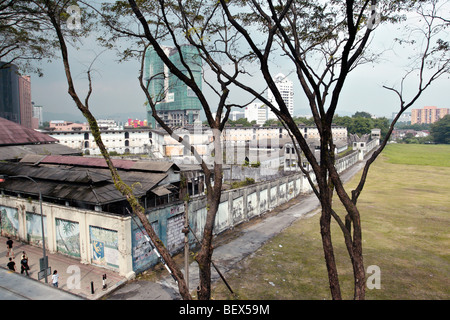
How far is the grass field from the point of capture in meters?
13.4

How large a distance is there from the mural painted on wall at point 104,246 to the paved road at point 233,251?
1.69 meters

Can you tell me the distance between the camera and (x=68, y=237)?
16.2m

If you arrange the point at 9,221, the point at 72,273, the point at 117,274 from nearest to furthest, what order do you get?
1. the point at 117,274
2. the point at 72,273
3. the point at 9,221

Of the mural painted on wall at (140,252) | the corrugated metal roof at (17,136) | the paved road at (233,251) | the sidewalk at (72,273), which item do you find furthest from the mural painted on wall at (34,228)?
the corrugated metal roof at (17,136)

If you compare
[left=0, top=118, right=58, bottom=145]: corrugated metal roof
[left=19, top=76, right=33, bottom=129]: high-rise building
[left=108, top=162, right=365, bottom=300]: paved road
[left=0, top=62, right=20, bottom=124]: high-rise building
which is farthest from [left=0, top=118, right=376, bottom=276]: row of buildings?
[left=19, top=76, right=33, bottom=129]: high-rise building

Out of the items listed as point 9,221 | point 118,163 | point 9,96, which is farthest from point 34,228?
point 9,96

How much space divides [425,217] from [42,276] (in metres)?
28.1

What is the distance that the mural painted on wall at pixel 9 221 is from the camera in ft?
61.9

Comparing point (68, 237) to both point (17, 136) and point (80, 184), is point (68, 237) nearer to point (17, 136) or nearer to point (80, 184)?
point (80, 184)

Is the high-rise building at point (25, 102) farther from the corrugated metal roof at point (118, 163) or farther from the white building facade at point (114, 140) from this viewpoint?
the corrugated metal roof at point (118, 163)

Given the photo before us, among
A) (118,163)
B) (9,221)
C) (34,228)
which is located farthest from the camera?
(118,163)

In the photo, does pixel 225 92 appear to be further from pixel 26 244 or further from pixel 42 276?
pixel 26 244

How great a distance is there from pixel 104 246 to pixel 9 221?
29.4ft

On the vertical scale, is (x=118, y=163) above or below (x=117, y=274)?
above
